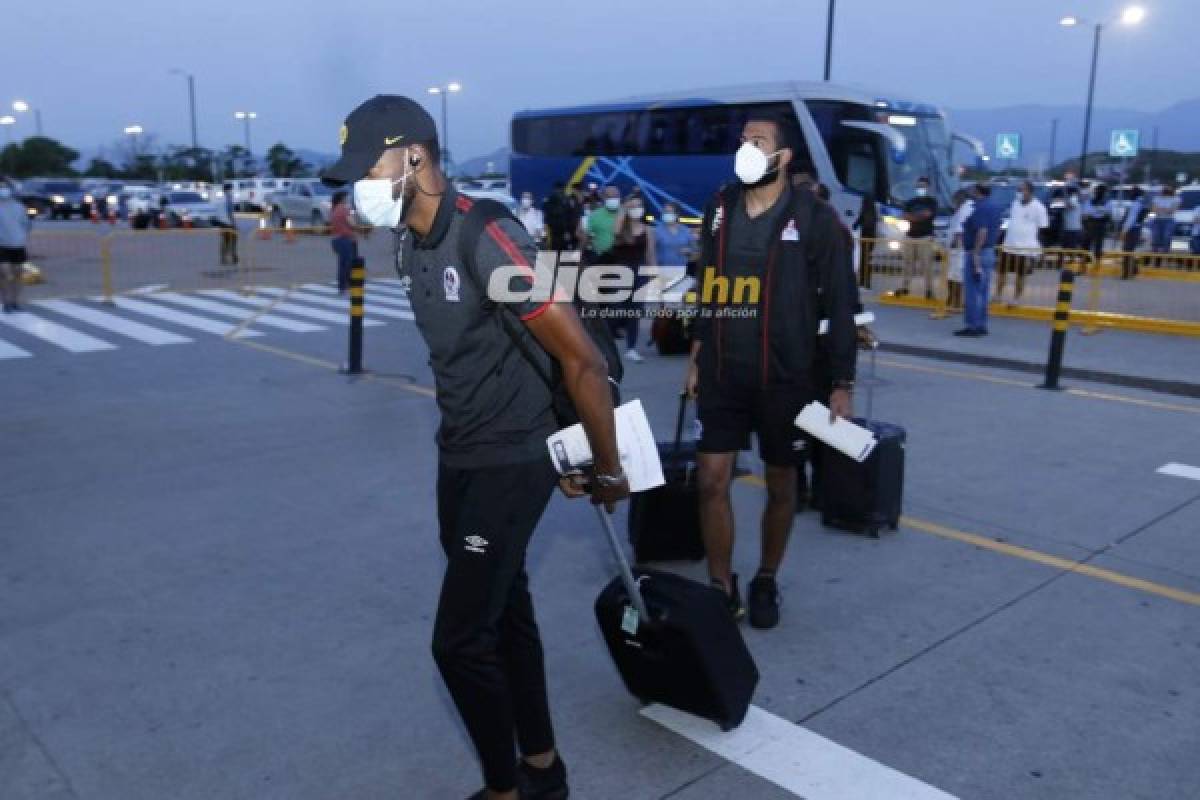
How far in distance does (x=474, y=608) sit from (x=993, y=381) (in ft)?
28.3

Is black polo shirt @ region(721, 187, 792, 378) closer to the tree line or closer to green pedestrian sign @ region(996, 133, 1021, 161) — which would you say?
green pedestrian sign @ region(996, 133, 1021, 161)

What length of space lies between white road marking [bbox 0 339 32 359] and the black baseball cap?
412 inches

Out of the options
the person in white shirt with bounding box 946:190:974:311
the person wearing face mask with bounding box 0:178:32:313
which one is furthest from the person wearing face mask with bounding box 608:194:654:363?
the person wearing face mask with bounding box 0:178:32:313

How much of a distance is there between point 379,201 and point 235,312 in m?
14.0

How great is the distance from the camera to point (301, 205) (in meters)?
41.2

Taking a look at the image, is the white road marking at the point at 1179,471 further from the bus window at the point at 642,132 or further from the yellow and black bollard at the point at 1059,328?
the bus window at the point at 642,132

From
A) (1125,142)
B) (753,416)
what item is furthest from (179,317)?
(1125,142)

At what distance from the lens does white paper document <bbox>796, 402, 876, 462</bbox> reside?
13.6 ft

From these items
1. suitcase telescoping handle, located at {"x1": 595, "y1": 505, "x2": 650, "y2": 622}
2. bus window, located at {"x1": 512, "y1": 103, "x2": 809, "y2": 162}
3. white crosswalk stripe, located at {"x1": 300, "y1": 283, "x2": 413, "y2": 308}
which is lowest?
white crosswalk stripe, located at {"x1": 300, "y1": 283, "x2": 413, "y2": 308}

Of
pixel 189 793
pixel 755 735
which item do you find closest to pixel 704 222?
pixel 755 735

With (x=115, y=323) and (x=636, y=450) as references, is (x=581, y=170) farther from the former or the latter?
(x=636, y=450)

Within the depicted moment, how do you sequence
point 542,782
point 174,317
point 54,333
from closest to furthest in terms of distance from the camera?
point 542,782 < point 54,333 < point 174,317

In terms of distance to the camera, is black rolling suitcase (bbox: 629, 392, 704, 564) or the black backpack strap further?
black rolling suitcase (bbox: 629, 392, 704, 564)

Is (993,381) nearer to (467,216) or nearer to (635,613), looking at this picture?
(635,613)
